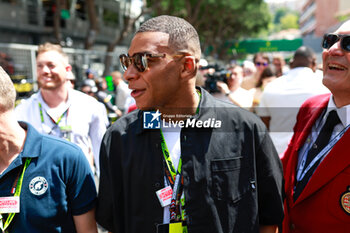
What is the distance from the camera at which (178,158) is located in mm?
1970

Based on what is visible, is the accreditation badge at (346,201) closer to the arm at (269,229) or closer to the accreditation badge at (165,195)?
the arm at (269,229)

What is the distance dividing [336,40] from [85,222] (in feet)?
6.00

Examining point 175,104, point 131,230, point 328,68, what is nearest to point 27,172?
point 131,230

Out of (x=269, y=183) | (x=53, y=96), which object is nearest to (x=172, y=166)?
(x=269, y=183)

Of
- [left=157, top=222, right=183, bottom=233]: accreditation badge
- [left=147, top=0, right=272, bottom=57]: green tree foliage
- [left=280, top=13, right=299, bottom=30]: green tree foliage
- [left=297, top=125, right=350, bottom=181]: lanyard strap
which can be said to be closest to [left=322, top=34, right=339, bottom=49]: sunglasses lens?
[left=297, top=125, right=350, bottom=181]: lanyard strap

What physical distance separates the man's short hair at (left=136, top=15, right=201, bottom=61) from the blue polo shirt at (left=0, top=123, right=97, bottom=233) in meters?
0.83

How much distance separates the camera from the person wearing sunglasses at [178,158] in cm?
188

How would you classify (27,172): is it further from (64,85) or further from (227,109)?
(64,85)

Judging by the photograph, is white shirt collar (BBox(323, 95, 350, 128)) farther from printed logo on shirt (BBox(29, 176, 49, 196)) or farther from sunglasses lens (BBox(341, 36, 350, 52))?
printed logo on shirt (BBox(29, 176, 49, 196))

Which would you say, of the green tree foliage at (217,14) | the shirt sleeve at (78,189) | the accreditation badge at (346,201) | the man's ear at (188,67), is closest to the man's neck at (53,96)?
the shirt sleeve at (78,189)

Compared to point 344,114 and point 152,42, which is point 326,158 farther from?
point 152,42

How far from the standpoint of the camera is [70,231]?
6.88 ft

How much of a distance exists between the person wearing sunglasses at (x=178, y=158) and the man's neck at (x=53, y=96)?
7.04 feet

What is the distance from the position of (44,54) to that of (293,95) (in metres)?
2.82
